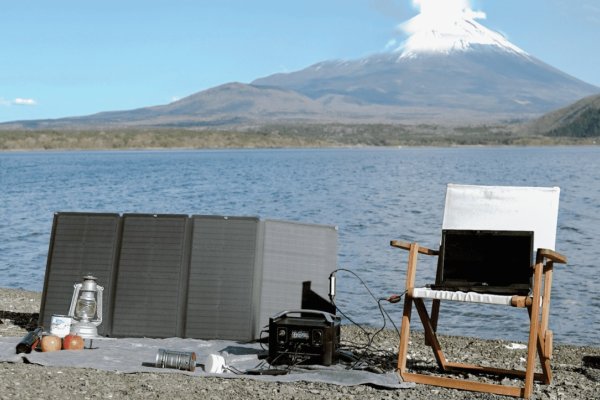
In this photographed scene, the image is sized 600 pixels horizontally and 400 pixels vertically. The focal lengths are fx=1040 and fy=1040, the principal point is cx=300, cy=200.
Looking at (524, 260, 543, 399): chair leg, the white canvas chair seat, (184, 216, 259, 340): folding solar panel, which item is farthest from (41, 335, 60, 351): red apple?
(524, 260, 543, 399): chair leg

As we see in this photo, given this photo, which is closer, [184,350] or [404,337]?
[404,337]

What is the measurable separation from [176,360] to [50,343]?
3.19 ft

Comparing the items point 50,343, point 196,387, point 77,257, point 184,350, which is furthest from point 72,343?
point 196,387

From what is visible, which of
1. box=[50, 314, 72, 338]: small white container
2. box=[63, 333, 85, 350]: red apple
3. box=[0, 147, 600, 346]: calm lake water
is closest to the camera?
box=[63, 333, 85, 350]: red apple

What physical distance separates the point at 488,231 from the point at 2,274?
36.5 ft

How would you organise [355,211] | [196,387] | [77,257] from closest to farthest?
1. [196,387]
2. [77,257]
3. [355,211]

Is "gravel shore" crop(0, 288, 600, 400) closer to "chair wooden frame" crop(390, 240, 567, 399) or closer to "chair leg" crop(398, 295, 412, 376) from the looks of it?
"chair wooden frame" crop(390, 240, 567, 399)

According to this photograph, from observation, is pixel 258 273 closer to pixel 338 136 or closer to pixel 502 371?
pixel 502 371

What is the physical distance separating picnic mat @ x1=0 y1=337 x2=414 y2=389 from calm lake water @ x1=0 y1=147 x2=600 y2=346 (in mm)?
3777

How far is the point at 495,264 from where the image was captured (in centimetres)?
640

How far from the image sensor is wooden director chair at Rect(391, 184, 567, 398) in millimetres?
5934

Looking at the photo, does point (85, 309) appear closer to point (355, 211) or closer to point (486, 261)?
point (486, 261)

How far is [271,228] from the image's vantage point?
7715 millimetres

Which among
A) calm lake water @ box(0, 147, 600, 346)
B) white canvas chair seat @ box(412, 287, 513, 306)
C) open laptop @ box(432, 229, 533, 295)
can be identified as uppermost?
open laptop @ box(432, 229, 533, 295)
